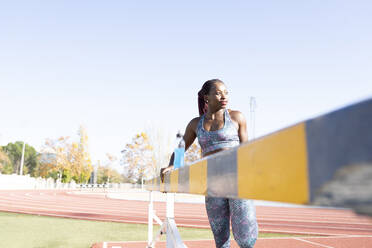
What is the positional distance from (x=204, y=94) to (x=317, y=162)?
6.37ft

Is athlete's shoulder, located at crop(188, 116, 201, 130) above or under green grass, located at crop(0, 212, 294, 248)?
above

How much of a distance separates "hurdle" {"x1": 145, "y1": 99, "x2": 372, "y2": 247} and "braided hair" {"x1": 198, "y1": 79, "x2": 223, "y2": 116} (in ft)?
5.49

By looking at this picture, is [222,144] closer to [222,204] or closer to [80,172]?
[222,204]

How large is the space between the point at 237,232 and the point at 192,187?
0.90 m

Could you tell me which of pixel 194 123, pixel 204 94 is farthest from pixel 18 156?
pixel 204 94

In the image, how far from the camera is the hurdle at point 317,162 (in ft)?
1.01

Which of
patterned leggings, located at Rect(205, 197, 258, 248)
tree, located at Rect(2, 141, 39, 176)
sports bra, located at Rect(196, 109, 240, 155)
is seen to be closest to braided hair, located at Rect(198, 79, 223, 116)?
sports bra, located at Rect(196, 109, 240, 155)

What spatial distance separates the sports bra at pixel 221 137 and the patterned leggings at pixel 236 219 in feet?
1.11

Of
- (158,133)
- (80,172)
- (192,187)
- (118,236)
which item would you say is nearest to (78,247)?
(118,236)

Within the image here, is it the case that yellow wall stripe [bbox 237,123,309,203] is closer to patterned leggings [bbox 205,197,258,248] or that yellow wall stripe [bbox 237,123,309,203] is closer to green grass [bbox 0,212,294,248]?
patterned leggings [bbox 205,197,258,248]

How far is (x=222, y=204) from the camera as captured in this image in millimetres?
2066

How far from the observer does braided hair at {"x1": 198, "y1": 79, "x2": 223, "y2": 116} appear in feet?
7.39

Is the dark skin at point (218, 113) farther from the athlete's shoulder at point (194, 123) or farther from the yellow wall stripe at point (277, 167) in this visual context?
the yellow wall stripe at point (277, 167)

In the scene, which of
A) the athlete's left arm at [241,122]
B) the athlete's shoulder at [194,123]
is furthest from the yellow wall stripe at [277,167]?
the athlete's shoulder at [194,123]
